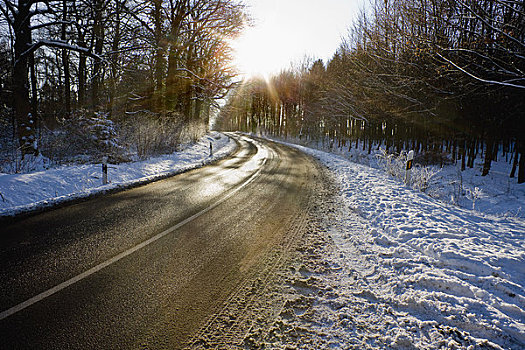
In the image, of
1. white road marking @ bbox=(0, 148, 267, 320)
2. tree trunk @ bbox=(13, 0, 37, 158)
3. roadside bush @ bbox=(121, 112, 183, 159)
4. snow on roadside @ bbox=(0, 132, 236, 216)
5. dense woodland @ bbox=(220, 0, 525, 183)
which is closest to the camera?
white road marking @ bbox=(0, 148, 267, 320)

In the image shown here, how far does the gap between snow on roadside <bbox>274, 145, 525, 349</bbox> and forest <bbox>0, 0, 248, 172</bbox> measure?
11009mm

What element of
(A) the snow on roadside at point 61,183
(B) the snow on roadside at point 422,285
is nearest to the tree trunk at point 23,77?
(A) the snow on roadside at point 61,183

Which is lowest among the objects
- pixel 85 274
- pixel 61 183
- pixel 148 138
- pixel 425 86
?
pixel 85 274

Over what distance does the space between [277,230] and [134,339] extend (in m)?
3.03

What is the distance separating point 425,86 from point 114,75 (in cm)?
1928

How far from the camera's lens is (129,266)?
346 cm

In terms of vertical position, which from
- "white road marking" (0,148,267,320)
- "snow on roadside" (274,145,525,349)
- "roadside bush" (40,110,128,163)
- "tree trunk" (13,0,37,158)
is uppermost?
"tree trunk" (13,0,37,158)

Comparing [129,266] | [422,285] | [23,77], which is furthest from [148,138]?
[422,285]

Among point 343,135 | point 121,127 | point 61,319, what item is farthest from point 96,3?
point 343,135

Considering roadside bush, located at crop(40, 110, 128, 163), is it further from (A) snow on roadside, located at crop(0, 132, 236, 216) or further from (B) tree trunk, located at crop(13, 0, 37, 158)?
(A) snow on roadside, located at crop(0, 132, 236, 216)

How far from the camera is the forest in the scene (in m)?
11.4

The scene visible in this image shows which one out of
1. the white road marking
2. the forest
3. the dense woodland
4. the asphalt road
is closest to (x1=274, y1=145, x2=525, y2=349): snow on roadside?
the asphalt road

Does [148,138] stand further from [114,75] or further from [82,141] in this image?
[114,75]

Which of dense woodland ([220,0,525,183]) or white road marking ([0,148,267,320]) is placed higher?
dense woodland ([220,0,525,183])
